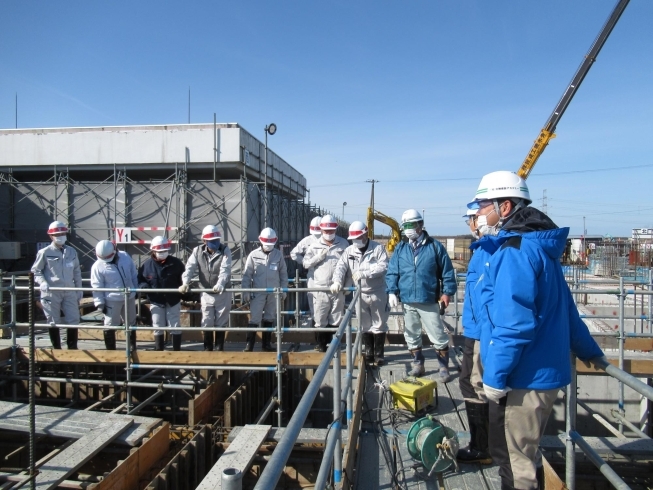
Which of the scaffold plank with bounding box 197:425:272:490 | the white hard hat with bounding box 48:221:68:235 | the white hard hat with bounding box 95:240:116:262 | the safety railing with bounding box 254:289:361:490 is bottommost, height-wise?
the scaffold plank with bounding box 197:425:272:490

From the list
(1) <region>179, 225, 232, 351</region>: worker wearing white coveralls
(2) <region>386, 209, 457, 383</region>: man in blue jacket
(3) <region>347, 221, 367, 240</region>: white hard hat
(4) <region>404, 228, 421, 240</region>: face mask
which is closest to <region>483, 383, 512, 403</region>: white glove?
(2) <region>386, 209, 457, 383</region>: man in blue jacket

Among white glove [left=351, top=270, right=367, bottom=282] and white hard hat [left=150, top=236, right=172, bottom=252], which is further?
white hard hat [left=150, top=236, right=172, bottom=252]

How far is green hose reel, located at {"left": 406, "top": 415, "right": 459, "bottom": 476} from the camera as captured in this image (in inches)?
149

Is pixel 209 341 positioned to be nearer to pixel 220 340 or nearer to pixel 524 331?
pixel 220 340

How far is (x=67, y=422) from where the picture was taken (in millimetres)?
5488

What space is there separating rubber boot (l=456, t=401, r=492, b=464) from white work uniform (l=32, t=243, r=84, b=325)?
20.1ft

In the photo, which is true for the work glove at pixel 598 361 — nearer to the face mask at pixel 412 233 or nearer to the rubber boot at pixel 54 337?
the face mask at pixel 412 233

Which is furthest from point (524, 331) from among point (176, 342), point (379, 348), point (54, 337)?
point (54, 337)

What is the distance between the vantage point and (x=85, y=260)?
61.4 feet

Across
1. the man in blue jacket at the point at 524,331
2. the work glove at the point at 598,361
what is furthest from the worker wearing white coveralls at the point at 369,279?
the man in blue jacket at the point at 524,331

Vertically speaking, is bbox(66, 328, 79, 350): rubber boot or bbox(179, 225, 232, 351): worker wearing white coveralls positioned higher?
bbox(179, 225, 232, 351): worker wearing white coveralls

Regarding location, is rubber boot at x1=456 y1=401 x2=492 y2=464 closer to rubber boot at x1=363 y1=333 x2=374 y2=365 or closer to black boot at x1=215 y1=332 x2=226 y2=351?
rubber boot at x1=363 y1=333 x2=374 y2=365

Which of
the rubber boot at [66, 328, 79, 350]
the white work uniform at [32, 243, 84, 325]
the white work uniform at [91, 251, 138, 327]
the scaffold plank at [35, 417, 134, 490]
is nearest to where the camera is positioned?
the scaffold plank at [35, 417, 134, 490]

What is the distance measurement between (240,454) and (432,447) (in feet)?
5.95
